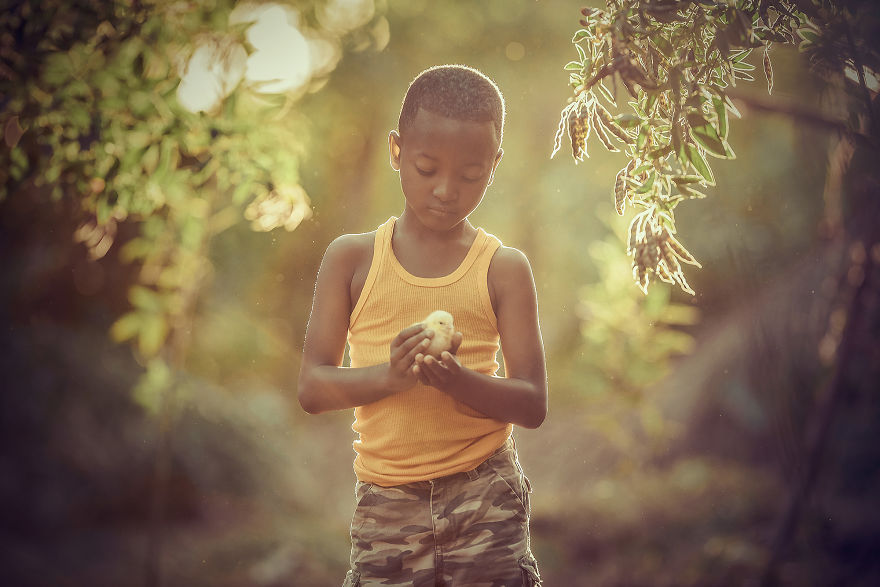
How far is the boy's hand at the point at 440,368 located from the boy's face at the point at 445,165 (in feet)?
0.79

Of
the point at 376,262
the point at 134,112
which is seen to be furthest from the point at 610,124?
the point at 134,112

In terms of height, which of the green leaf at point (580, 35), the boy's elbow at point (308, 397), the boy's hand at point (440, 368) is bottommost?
the boy's elbow at point (308, 397)

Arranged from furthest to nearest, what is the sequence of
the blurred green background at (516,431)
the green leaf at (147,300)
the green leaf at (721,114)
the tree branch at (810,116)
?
the blurred green background at (516,431) < the green leaf at (147,300) < the tree branch at (810,116) < the green leaf at (721,114)

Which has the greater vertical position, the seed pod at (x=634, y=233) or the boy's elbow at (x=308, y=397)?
the seed pod at (x=634, y=233)

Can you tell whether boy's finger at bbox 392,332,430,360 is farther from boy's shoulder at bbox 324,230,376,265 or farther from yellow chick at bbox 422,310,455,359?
boy's shoulder at bbox 324,230,376,265

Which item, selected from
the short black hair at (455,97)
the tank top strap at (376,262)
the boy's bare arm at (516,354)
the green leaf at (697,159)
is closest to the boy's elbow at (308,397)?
the tank top strap at (376,262)

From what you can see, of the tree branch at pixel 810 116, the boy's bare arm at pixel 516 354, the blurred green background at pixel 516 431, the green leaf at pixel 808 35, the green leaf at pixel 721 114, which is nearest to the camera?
the boy's bare arm at pixel 516 354

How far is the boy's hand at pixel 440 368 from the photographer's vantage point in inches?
45.9

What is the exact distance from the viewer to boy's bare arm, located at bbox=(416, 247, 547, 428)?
4.19 feet

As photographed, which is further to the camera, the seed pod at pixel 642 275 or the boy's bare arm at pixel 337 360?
the seed pod at pixel 642 275

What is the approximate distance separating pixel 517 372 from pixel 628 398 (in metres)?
2.13

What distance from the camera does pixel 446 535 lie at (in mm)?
1302

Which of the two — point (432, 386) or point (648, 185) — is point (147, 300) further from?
point (648, 185)

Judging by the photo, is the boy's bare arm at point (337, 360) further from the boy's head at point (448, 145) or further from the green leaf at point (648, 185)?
the green leaf at point (648, 185)
